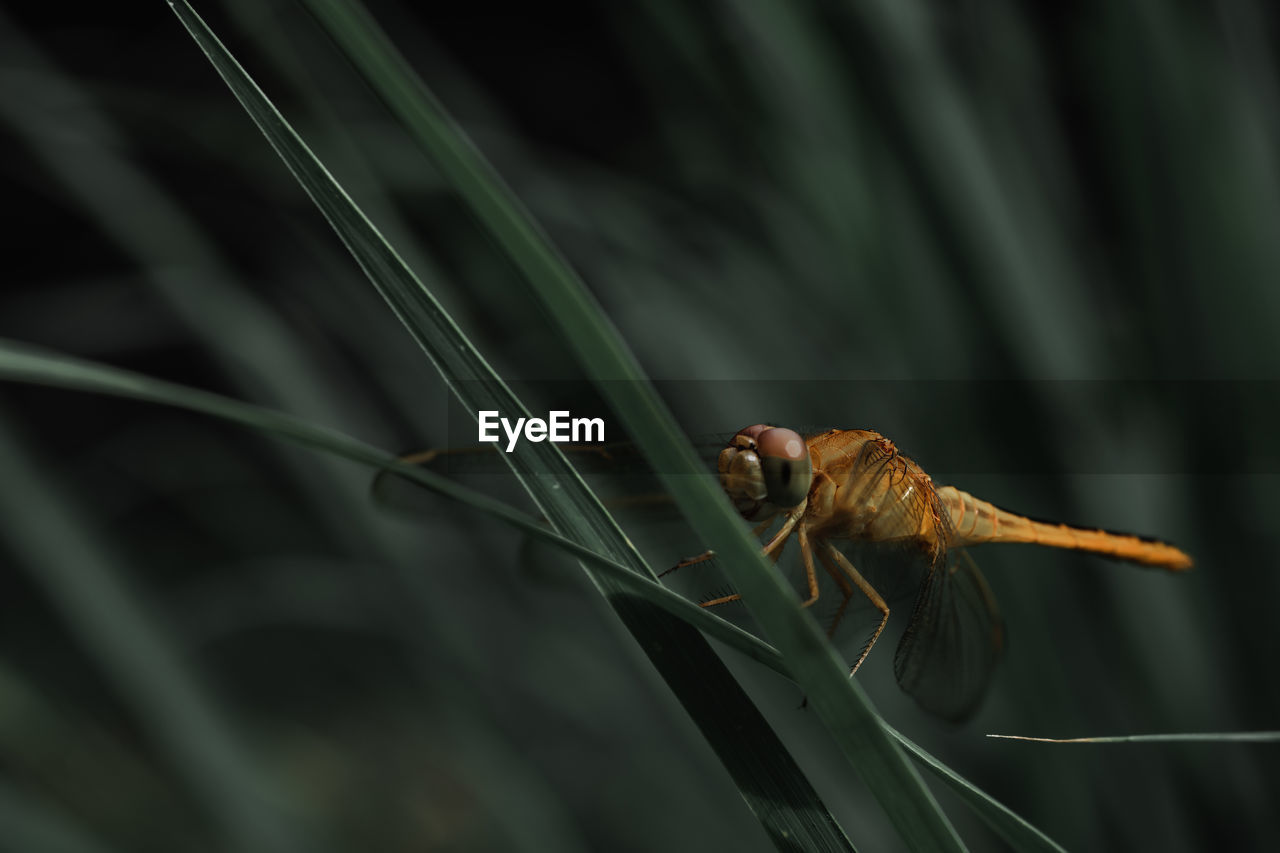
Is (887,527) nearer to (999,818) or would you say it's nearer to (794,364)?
(999,818)

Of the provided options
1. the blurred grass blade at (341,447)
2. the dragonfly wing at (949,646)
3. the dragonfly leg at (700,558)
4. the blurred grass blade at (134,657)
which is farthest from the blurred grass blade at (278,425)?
the blurred grass blade at (134,657)

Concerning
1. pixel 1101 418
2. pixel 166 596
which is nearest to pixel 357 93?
pixel 166 596

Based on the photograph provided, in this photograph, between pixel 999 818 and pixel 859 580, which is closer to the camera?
pixel 999 818

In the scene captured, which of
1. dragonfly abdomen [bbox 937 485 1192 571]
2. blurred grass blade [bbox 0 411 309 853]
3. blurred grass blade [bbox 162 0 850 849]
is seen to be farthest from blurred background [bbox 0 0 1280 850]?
blurred grass blade [bbox 162 0 850 849]

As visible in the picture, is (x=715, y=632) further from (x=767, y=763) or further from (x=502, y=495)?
(x=502, y=495)

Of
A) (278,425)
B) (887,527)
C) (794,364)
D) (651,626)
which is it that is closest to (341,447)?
(278,425)

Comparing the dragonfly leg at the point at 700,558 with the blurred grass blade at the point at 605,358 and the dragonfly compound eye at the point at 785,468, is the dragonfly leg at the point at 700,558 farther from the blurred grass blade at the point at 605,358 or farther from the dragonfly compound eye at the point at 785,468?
the blurred grass blade at the point at 605,358
